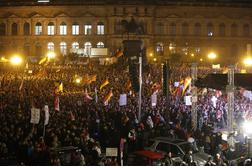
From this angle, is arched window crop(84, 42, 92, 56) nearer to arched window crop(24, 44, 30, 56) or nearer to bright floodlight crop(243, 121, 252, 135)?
arched window crop(24, 44, 30, 56)

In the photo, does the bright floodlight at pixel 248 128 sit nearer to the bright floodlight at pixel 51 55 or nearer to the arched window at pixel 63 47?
the bright floodlight at pixel 51 55

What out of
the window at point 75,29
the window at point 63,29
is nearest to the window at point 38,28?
the window at point 63,29

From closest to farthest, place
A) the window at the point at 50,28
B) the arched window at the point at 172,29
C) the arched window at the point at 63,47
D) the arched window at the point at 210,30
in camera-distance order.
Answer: the arched window at the point at 172,29
the arched window at the point at 63,47
the window at the point at 50,28
the arched window at the point at 210,30

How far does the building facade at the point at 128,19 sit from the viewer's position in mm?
90000

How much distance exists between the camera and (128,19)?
3519 inches

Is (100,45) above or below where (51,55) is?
above

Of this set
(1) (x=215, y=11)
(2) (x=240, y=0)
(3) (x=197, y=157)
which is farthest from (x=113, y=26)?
(3) (x=197, y=157)

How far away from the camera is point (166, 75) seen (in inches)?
1037

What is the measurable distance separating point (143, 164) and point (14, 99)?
1455cm

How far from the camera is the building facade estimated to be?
90000mm

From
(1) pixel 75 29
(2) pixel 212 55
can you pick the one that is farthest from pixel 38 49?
(2) pixel 212 55

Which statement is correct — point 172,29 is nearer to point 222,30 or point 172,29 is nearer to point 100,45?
point 222,30

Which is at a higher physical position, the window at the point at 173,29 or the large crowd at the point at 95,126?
the window at the point at 173,29

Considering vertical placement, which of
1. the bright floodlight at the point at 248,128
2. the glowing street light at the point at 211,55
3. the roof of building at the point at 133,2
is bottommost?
the bright floodlight at the point at 248,128
